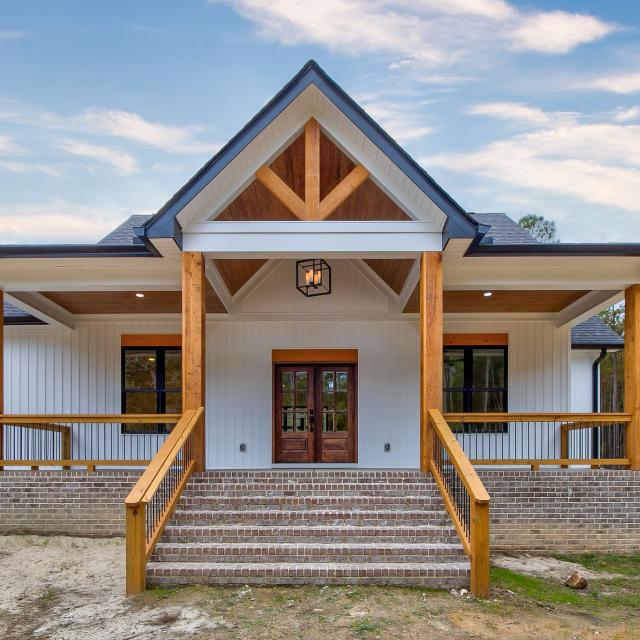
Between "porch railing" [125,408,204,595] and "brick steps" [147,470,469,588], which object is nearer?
"porch railing" [125,408,204,595]

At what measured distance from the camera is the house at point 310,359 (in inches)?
227

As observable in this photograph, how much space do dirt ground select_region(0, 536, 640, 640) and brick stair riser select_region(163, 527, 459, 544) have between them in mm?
630

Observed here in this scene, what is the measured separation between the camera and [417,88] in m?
24.4

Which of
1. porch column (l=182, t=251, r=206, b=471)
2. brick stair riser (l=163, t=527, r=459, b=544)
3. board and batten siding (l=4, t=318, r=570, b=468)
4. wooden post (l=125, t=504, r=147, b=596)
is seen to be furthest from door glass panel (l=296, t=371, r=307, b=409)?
wooden post (l=125, t=504, r=147, b=596)

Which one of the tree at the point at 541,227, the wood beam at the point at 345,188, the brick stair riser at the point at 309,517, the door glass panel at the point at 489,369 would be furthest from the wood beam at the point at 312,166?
the tree at the point at 541,227

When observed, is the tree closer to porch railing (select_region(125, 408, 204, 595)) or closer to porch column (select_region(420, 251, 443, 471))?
porch column (select_region(420, 251, 443, 471))

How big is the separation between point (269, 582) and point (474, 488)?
2.08m

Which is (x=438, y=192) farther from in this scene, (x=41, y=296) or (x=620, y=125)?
(x=620, y=125)

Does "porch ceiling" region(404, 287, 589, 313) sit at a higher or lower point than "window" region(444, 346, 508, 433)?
higher

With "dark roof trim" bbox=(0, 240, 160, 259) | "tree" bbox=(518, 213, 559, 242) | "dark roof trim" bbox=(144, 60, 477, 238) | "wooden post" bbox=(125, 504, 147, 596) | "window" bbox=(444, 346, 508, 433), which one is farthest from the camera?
"tree" bbox=(518, 213, 559, 242)

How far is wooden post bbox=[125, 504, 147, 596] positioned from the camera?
5.05m

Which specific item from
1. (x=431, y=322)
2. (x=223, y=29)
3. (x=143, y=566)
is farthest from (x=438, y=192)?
(x=223, y=29)

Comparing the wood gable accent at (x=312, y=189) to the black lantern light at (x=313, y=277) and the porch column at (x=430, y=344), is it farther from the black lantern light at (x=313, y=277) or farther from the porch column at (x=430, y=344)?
the black lantern light at (x=313, y=277)

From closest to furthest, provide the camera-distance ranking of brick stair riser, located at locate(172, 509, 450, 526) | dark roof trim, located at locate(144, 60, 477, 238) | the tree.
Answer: brick stair riser, located at locate(172, 509, 450, 526), dark roof trim, located at locate(144, 60, 477, 238), the tree
